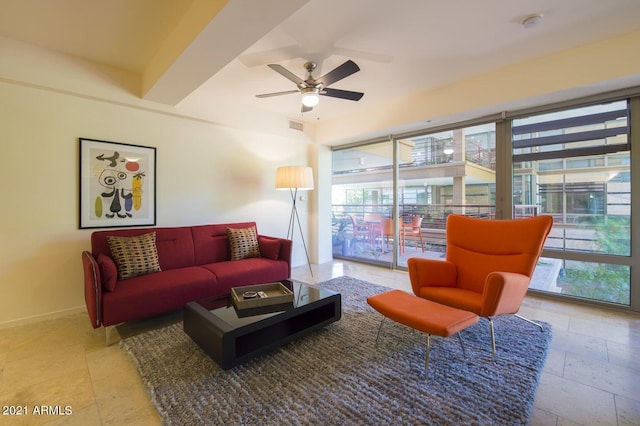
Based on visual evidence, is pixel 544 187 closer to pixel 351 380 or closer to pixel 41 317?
pixel 351 380

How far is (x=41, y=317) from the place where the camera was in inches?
106

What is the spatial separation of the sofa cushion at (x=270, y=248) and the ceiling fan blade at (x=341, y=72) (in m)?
1.93

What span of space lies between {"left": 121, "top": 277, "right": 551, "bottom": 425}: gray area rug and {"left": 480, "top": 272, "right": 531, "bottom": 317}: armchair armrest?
334 mm

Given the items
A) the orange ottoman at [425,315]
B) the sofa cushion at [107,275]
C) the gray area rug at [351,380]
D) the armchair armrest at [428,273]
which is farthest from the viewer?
the armchair armrest at [428,273]

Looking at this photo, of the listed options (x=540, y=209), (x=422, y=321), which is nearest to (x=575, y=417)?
(x=422, y=321)

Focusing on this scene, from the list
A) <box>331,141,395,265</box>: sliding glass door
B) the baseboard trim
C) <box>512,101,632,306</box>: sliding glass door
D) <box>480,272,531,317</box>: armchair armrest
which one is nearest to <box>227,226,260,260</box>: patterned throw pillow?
the baseboard trim

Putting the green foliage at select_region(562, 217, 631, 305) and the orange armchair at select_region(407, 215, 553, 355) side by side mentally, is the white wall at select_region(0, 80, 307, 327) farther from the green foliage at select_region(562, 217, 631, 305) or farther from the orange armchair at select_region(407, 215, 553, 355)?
the green foliage at select_region(562, 217, 631, 305)

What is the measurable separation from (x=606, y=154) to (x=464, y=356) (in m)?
2.76

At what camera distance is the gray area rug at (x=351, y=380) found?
1480mm

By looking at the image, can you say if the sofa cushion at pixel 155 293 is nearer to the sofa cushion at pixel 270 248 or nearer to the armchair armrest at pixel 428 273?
the sofa cushion at pixel 270 248

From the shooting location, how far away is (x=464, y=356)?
6.59 ft

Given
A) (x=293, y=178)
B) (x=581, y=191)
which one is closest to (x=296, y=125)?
(x=293, y=178)

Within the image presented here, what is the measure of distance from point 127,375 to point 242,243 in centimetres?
184

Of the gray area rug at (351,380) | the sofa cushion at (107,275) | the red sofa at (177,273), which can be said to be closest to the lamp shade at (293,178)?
the red sofa at (177,273)
